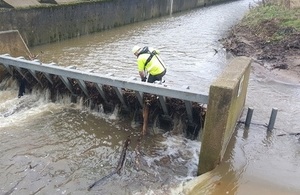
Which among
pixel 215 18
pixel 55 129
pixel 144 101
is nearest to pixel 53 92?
pixel 55 129

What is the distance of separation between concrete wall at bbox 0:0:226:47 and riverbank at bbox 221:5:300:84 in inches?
298

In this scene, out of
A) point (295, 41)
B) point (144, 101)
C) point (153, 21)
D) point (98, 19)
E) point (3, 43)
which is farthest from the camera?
point (153, 21)

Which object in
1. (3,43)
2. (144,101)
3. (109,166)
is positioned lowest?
(109,166)

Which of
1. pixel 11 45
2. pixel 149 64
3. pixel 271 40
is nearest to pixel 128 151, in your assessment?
pixel 149 64

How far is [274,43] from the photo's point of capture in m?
16.9

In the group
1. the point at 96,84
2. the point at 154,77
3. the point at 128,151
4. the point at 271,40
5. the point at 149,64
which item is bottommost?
the point at 128,151

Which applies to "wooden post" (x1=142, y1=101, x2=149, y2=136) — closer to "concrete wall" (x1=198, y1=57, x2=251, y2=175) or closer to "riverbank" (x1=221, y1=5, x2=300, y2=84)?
"concrete wall" (x1=198, y1=57, x2=251, y2=175)

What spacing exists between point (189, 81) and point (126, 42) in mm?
7448

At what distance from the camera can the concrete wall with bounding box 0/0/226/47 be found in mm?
15714

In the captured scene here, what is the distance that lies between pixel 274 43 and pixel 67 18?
11009 millimetres

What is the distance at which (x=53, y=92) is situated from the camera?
1006 cm

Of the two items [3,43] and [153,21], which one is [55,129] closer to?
[3,43]

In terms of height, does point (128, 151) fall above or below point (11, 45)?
below

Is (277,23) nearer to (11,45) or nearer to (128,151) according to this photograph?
(11,45)
